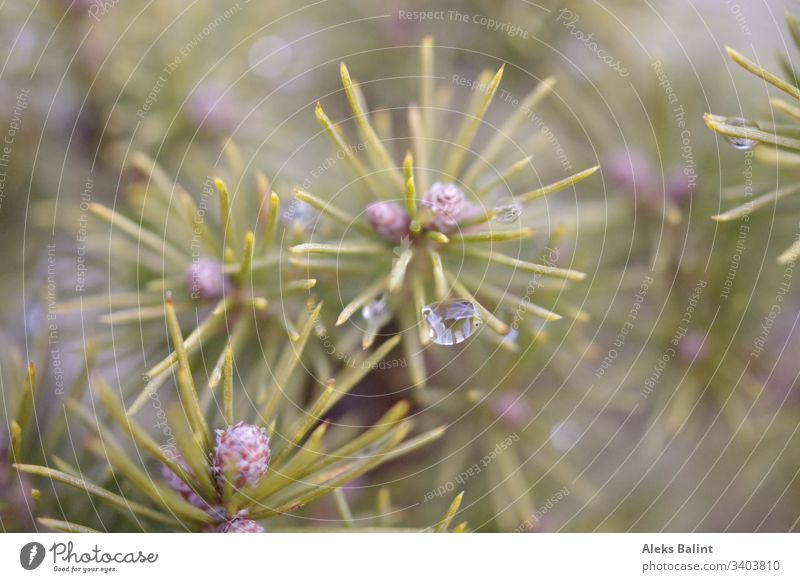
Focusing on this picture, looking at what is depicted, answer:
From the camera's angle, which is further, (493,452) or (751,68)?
(493,452)

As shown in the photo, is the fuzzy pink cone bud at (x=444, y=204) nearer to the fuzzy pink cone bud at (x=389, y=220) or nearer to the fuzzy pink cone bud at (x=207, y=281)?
the fuzzy pink cone bud at (x=389, y=220)

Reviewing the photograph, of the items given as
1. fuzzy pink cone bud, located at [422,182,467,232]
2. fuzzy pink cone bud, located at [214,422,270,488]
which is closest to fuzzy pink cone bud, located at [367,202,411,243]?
fuzzy pink cone bud, located at [422,182,467,232]

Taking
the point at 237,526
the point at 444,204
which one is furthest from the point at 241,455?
the point at 444,204

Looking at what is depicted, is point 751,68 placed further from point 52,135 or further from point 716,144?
point 52,135
